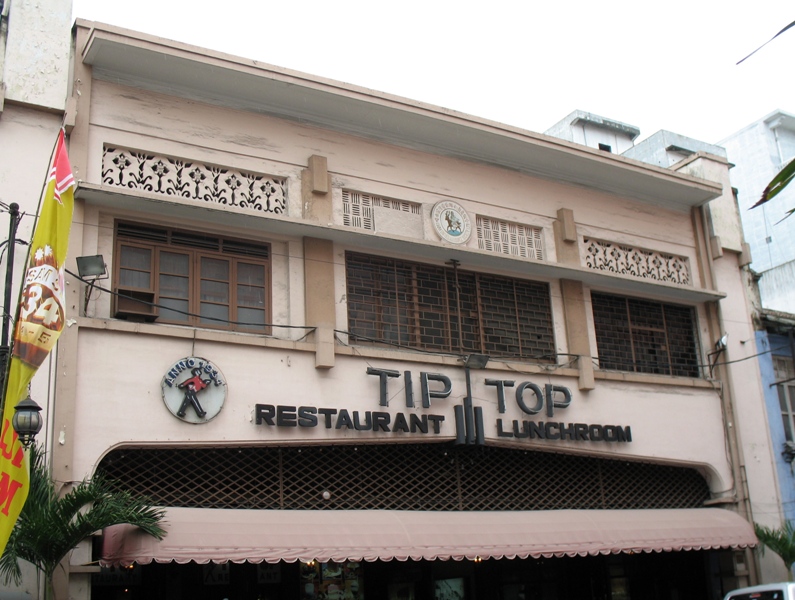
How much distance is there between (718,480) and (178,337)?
8.86 meters

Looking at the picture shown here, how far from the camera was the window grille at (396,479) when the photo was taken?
35.3 ft

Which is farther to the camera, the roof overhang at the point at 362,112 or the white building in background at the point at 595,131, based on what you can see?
the white building in background at the point at 595,131

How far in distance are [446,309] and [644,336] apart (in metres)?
3.85

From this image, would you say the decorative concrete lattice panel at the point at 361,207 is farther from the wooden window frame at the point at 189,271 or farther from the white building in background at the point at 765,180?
the white building in background at the point at 765,180

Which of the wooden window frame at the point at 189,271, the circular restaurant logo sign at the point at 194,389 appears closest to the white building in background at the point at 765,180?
the wooden window frame at the point at 189,271

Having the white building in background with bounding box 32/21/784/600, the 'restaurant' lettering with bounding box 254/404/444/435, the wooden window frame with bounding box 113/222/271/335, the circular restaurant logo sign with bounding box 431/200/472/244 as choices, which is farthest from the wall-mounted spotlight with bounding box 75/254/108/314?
the circular restaurant logo sign with bounding box 431/200/472/244

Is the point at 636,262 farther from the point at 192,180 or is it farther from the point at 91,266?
the point at 91,266

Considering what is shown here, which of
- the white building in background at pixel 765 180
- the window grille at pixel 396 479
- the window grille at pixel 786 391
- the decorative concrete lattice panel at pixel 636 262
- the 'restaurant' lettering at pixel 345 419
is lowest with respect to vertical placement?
the window grille at pixel 396 479

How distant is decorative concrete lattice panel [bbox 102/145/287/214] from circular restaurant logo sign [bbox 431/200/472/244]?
7.60ft

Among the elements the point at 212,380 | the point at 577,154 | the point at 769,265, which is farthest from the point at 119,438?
the point at 769,265

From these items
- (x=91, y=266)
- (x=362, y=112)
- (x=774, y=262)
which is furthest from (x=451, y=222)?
(x=774, y=262)

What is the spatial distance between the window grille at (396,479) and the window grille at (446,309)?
4.76 ft

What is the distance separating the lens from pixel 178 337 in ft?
Answer: 35.1

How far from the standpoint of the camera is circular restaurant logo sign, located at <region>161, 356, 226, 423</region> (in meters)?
10.5
